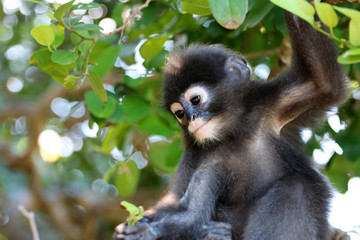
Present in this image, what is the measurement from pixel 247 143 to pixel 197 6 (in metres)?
0.99

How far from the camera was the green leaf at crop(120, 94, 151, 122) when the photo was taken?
3.64 metres

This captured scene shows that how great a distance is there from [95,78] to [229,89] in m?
0.90

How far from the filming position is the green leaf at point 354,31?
5.99 ft

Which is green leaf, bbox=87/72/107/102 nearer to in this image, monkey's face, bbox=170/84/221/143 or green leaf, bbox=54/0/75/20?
green leaf, bbox=54/0/75/20

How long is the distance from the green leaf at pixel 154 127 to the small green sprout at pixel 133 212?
133 cm

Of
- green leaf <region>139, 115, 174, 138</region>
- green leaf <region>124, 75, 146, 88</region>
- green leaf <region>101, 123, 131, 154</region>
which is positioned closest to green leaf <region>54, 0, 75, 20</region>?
green leaf <region>124, 75, 146, 88</region>

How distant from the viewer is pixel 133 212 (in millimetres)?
2418

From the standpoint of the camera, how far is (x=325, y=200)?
119 inches

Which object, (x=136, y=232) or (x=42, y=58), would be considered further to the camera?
(x=42, y=58)

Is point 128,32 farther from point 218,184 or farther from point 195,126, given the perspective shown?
point 218,184

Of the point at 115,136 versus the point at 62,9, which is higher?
the point at 62,9

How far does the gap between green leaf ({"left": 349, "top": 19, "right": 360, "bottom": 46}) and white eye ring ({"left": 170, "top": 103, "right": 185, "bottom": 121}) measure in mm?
1425

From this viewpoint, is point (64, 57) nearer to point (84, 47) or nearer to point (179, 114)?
point (84, 47)

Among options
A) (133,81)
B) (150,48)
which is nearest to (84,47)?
(150,48)
